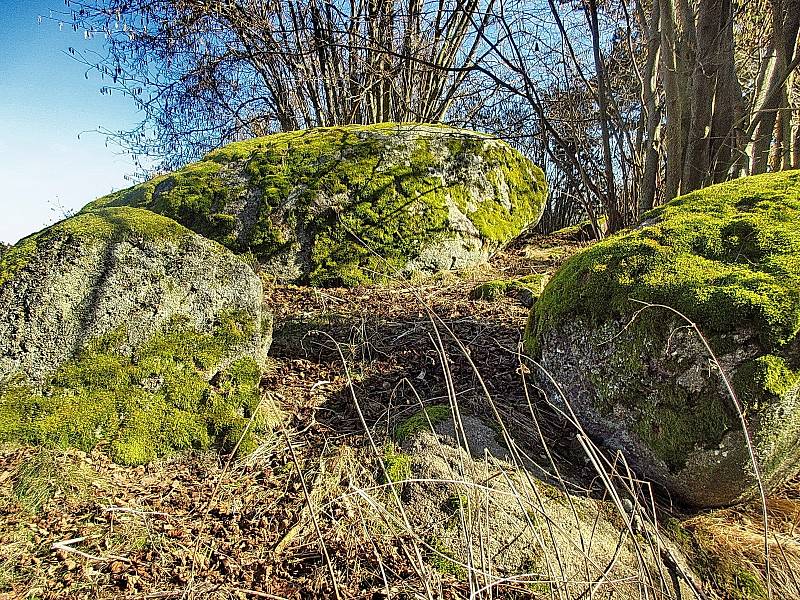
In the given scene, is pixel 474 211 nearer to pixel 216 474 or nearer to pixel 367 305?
pixel 367 305

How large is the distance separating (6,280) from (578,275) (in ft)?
9.67

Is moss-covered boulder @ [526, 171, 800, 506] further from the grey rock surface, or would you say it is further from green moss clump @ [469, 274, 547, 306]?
the grey rock surface

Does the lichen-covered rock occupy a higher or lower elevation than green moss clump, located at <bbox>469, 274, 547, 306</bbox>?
higher

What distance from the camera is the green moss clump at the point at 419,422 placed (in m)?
2.52

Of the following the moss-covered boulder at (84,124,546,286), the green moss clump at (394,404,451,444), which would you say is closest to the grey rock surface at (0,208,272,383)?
the green moss clump at (394,404,451,444)

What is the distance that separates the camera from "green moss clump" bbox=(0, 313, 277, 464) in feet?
7.80

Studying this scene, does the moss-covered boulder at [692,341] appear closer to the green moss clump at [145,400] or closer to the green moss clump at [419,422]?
the green moss clump at [419,422]

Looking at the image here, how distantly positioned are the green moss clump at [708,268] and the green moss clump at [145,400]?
167 centimetres

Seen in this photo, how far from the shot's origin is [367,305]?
400 cm

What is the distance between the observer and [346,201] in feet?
15.4

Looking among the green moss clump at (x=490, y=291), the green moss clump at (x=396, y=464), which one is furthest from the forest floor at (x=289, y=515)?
the green moss clump at (x=490, y=291)

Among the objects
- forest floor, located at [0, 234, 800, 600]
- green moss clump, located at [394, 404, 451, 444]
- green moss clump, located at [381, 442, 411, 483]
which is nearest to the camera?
forest floor, located at [0, 234, 800, 600]

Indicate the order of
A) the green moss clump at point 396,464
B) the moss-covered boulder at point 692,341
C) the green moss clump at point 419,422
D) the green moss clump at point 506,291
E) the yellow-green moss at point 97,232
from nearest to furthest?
the moss-covered boulder at point 692,341, the green moss clump at point 396,464, the green moss clump at point 419,422, the yellow-green moss at point 97,232, the green moss clump at point 506,291

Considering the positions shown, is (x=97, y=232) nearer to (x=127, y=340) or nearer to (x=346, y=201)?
(x=127, y=340)
